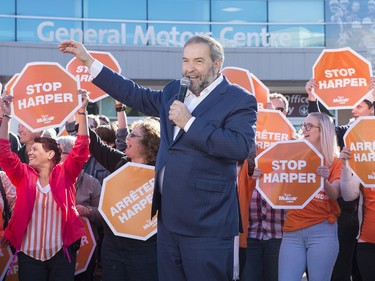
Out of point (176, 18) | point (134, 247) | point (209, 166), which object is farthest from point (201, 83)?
point (176, 18)

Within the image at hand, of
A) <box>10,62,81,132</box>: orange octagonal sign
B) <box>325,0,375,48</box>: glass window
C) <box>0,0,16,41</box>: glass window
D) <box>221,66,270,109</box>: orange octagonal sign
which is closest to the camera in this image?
<box>10,62,81,132</box>: orange octagonal sign

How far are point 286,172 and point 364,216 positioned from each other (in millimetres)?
770

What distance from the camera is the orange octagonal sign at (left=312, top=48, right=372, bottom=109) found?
8.39m

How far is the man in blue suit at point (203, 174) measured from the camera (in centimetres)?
422

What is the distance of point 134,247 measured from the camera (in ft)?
21.1

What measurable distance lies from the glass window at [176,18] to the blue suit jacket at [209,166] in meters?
17.3

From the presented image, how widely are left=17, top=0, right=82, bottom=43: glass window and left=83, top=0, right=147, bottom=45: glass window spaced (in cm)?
44

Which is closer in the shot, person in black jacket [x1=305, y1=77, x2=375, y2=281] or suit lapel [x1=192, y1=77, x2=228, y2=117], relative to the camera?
suit lapel [x1=192, y1=77, x2=228, y2=117]

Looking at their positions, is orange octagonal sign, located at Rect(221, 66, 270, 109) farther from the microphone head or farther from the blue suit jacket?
the microphone head

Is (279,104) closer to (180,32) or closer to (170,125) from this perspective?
(170,125)

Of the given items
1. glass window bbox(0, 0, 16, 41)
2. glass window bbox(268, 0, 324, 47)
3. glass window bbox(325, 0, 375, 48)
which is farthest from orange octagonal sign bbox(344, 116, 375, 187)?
glass window bbox(268, 0, 324, 47)

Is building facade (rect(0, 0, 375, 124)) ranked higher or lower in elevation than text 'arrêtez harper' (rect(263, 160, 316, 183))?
higher

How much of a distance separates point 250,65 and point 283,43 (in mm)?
1313

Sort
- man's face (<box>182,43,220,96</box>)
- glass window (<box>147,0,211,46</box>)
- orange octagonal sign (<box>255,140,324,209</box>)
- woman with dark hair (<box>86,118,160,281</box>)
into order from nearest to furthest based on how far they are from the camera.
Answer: man's face (<box>182,43,220,96</box>)
woman with dark hair (<box>86,118,160,281</box>)
orange octagonal sign (<box>255,140,324,209</box>)
glass window (<box>147,0,211,46</box>)
